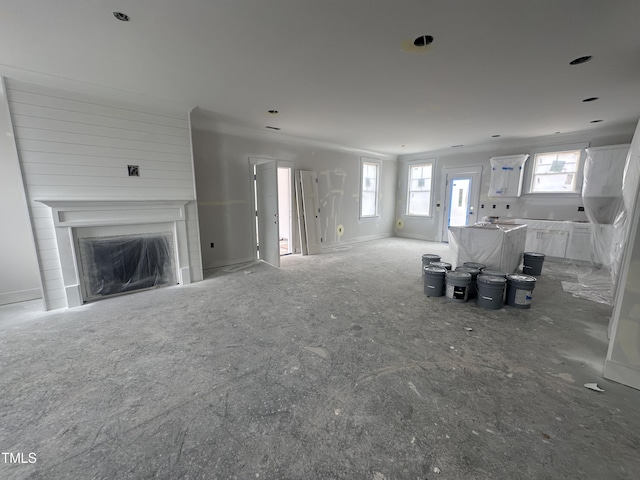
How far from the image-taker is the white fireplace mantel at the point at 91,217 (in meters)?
3.14

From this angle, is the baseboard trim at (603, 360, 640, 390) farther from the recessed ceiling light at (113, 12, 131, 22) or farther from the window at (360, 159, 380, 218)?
the window at (360, 159, 380, 218)

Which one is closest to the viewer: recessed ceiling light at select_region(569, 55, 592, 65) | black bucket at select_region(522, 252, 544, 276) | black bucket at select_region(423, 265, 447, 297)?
recessed ceiling light at select_region(569, 55, 592, 65)

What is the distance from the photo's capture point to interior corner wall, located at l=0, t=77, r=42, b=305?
10.3 feet

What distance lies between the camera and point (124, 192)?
3.53 metres

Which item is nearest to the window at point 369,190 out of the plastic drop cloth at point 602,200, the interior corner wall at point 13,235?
the plastic drop cloth at point 602,200

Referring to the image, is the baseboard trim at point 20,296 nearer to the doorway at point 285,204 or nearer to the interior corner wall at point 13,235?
the interior corner wall at point 13,235

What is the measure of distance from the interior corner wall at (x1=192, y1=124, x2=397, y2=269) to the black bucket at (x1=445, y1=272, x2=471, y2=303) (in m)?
3.79

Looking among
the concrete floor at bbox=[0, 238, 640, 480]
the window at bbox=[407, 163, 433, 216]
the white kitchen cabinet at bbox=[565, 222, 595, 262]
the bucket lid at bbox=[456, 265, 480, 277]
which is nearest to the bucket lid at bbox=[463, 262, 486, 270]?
the bucket lid at bbox=[456, 265, 480, 277]

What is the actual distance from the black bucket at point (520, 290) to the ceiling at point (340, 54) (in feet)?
7.59

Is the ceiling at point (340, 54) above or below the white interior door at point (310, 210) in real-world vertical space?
above

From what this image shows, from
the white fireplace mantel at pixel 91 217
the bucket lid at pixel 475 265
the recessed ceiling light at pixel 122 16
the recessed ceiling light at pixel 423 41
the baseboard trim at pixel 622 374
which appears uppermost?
the recessed ceiling light at pixel 122 16

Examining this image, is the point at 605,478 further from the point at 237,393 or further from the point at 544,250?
the point at 544,250

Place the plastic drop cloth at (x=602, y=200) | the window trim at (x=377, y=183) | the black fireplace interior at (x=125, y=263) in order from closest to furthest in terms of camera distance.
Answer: the black fireplace interior at (x=125, y=263), the plastic drop cloth at (x=602, y=200), the window trim at (x=377, y=183)

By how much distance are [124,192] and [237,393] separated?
3214 mm
